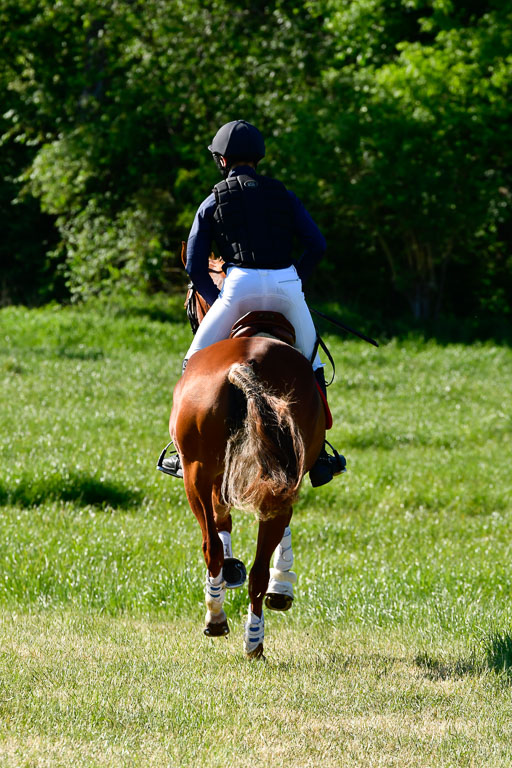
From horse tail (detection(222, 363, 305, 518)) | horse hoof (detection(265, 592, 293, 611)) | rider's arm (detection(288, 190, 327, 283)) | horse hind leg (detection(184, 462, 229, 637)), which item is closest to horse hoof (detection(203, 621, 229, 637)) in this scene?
horse hind leg (detection(184, 462, 229, 637))

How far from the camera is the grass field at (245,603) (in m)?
4.04

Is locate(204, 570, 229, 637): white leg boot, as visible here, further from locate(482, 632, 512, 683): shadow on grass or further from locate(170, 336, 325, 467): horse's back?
locate(482, 632, 512, 683): shadow on grass

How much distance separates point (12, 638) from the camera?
5.48 m

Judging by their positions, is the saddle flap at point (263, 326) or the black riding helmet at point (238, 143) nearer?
the saddle flap at point (263, 326)

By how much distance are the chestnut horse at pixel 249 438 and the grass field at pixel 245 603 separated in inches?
23.0

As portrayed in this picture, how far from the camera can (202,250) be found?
5879 mm

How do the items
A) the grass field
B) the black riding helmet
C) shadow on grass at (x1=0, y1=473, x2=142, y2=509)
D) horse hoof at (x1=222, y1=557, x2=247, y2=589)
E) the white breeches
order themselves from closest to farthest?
the grass field
horse hoof at (x1=222, y1=557, x2=247, y2=589)
the white breeches
the black riding helmet
shadow on grass at (x1=0, y1=473, x2=142, y2=509)

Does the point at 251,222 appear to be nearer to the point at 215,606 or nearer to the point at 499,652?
the point at 215,606

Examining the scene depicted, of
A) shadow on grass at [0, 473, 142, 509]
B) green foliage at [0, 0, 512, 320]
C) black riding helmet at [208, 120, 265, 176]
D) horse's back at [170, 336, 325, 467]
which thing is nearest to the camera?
horse's back at [170, 336, 325, 467]

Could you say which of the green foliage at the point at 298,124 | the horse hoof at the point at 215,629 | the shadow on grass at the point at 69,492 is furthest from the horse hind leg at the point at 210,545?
the green foliage at the point at 298,124

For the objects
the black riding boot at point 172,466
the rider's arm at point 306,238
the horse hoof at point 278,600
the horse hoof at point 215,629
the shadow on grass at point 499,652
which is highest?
the rider's arm at point 306,238

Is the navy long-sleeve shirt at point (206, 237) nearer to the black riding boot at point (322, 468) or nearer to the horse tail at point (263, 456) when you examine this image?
the black riding boot at point (322, 468)

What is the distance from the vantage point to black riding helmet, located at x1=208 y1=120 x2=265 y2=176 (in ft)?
19.3

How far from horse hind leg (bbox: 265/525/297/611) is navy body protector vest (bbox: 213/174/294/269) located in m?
1.69
